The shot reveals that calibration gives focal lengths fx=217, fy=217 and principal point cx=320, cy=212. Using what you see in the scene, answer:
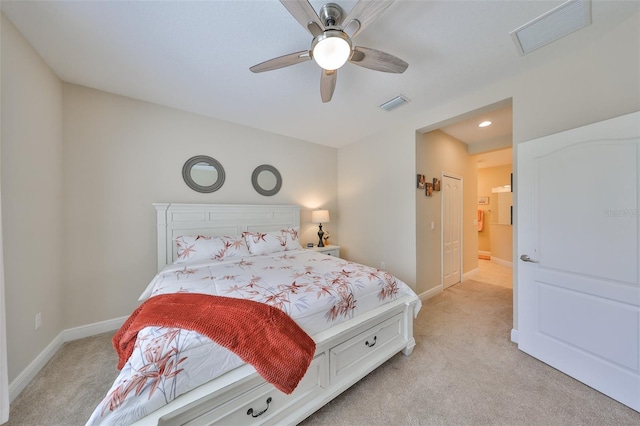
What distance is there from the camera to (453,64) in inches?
78.7

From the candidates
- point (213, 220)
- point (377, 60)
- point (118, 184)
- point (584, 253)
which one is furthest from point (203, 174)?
point (584, 253)

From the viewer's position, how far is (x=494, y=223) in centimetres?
550

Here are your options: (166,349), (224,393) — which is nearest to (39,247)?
(166,349)

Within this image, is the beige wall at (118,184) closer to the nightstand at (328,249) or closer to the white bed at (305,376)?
the white bed at (305,376)

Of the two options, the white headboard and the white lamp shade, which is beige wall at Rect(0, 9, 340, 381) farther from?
the white lamp shade

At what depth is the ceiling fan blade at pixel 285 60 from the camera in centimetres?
152

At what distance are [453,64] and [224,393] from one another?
3002mm

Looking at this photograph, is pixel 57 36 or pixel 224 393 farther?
pixel 57 36

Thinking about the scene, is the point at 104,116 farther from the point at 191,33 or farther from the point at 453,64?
the point at 453,64

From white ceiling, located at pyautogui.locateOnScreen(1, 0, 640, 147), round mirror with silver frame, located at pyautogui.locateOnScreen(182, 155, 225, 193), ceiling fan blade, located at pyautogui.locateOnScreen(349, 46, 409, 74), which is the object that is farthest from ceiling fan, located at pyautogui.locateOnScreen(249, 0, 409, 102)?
round mirror with silver frame, located at pyautogui.locateOnScreen(182, 155, 225, 193)

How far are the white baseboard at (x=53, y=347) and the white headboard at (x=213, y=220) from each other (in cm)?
78

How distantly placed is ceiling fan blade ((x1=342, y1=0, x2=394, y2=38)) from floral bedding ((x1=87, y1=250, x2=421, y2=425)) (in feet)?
5.90

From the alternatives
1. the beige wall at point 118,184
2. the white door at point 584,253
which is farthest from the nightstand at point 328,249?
the white door at point 584,253

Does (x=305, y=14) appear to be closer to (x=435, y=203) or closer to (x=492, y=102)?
(x=492, y=102)
